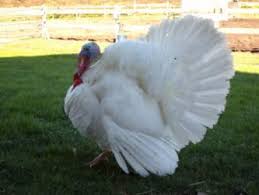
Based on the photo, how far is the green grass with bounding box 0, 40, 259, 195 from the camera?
395 centimetres

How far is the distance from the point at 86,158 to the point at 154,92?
3.62 feet

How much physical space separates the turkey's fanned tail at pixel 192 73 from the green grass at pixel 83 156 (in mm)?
412

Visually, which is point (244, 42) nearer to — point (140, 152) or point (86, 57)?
point (86, 57)

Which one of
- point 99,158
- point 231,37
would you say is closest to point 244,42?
point 231,37

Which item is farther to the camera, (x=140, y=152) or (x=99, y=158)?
(x=99, y=158)

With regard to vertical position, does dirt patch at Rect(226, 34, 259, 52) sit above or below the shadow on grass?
below

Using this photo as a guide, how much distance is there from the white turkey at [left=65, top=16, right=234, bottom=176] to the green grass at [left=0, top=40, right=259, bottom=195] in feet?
0.89

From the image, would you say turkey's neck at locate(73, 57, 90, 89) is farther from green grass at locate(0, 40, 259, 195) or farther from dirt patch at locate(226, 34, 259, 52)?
dirt patch at locate(226, 34, 259, 52)

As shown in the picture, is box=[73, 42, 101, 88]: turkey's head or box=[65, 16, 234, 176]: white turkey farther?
box=[73, 42, 101, 88]: turkey's head

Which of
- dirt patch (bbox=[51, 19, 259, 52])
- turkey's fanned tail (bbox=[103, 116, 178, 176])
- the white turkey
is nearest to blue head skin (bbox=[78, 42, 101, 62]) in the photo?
the white turkey

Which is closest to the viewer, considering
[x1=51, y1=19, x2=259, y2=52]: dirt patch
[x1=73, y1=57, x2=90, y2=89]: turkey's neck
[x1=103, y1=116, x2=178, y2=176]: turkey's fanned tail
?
[x1=103, y1=116, x2=178, y2=176]: turkey's fanned tail

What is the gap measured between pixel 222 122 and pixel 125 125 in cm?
238

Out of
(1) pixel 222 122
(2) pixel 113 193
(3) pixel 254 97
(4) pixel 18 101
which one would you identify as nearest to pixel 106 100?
(2) pixel 113 193

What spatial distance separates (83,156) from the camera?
4672 mm
